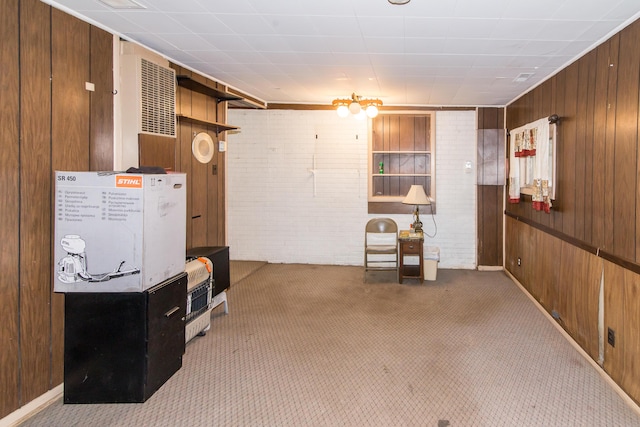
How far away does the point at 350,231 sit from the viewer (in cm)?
657

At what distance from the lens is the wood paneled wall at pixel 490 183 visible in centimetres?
611

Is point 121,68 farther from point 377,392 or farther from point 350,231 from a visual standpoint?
point 350,231

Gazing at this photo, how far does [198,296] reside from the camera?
3516mm

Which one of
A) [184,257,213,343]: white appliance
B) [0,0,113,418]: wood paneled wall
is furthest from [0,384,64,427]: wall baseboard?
[184,257,213,343]: white appliance

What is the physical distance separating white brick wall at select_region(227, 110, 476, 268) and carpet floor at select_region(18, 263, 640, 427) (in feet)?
5.60

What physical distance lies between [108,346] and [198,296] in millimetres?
973

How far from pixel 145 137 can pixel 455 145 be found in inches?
179

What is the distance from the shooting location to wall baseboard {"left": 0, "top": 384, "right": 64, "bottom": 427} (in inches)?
94.7

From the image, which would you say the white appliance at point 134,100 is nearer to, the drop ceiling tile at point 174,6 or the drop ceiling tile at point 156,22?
the drop ceiling tile at point 156,22

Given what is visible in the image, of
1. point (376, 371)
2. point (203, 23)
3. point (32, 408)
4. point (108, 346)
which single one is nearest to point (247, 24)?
point (203, 23)

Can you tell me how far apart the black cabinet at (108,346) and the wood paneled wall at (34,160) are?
0.20 metres

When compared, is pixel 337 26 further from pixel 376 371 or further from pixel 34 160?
pixel 376 371

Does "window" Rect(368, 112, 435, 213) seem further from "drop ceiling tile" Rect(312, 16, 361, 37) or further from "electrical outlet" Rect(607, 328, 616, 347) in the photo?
"electrical outlet" Rect(607, 328, 616, 347)

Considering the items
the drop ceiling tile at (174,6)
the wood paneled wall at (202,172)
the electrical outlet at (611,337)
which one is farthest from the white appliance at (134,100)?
the electrical outlet at (611,337)
